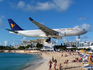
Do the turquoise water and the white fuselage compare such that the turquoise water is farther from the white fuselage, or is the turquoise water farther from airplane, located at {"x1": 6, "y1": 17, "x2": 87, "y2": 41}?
airplane, located at {"x1": 6, "y1": 17, "x2": 87, "y2": 41}

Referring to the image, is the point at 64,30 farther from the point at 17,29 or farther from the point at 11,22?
the point at 11,22

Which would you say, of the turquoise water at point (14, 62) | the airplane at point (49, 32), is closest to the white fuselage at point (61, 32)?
the airplane at point (49, 32)

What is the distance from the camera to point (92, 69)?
14.8 m

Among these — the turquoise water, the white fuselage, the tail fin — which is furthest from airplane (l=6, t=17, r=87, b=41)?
the turquoise water

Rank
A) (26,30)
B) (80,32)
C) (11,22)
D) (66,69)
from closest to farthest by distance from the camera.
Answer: (66,69) < (80,32) < (26,30) < (11,22)

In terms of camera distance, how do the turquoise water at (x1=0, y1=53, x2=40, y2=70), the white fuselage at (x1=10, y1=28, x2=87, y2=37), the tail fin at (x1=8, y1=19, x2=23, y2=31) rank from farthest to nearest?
the tail fin at (x1=8, y1=19, x2=23, y2=31) < the white fuselage at (x1=10, y1=28, x2=87, y2=37) < the turquoise water at (x1=0, y1=53, x2=40, y2=70)

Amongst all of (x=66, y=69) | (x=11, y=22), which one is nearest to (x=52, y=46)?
(x=11, y=22)

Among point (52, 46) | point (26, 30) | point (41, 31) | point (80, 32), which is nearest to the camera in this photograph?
point (80, 32)

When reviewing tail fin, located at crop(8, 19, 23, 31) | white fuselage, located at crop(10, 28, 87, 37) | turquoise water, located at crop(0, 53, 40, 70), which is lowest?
turquoise water, located at crop(0, 53, 40, 70)

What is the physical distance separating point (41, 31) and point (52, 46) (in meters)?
73.9

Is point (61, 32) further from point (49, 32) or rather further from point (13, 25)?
point (13, 25)

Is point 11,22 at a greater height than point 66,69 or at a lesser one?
greater

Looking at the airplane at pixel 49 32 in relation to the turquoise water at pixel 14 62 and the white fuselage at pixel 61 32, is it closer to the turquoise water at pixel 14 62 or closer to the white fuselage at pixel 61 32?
the white fuselage at pixel 61 32

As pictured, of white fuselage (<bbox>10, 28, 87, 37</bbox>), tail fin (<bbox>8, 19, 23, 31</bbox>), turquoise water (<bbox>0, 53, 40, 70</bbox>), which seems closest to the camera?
turquoise water (<bbox>0, 53, 40, 70</bbox>)
